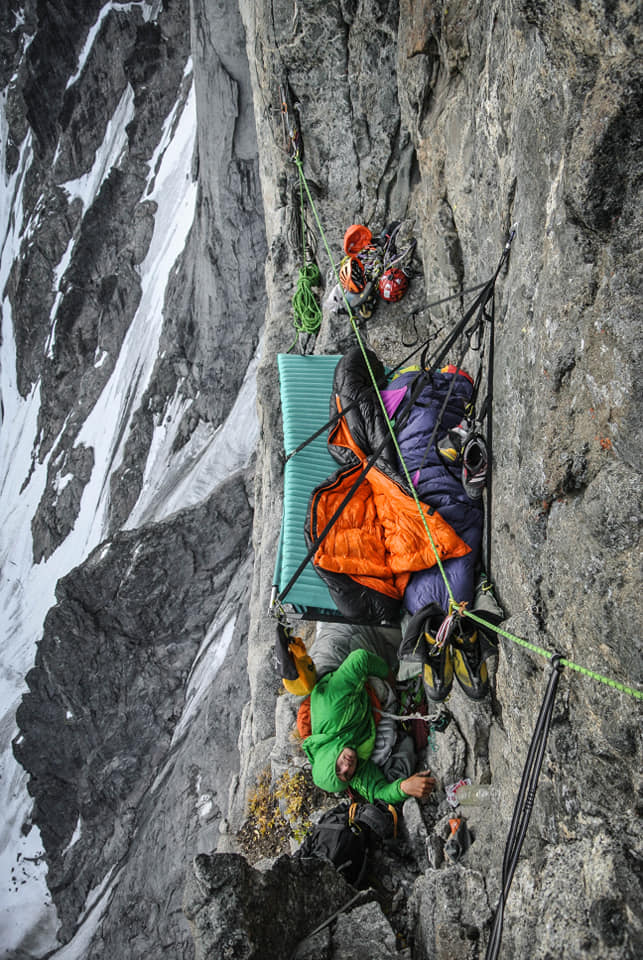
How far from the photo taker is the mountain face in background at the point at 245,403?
2.12 m

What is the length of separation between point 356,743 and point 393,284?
4592 mm

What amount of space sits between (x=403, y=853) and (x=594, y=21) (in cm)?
457

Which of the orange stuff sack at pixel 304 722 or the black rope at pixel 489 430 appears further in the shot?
the orange stuff sack at pixel 304 722

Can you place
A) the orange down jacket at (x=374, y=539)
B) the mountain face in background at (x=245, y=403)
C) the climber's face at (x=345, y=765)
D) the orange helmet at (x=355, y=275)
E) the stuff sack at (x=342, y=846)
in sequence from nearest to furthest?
the mountain face in background at (x=245, y=403)
the stuff sack at (x=342, y=846)
the orange down jacket at (x=374, y=539)
the climber's face at (x=345, y=765)
the orange helmet at (x=355, y=275)

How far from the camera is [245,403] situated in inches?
640

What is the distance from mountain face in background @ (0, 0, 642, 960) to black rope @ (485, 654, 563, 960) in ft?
0.19

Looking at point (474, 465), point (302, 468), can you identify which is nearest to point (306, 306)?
point (302, 468)

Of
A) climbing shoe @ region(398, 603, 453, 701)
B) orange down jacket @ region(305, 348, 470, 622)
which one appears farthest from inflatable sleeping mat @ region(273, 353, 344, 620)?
climbing shoe @ region(398, 603, 453, 701)

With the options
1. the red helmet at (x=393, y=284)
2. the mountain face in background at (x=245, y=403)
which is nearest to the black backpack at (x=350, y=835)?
the mountain face in background at (x=245, y=403)

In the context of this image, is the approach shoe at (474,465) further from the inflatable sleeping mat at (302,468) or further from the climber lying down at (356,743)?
the climber lying down at (356,743)

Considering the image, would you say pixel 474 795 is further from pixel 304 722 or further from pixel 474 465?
pixel 474 465

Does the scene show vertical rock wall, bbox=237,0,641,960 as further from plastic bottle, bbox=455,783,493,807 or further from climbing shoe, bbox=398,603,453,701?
climbing shoe, bbox=398,603,453,701

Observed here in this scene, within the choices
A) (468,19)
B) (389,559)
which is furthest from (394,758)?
(468,19)

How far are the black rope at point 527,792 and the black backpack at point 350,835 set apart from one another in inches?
61.6
